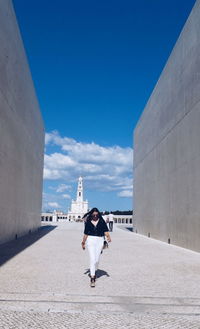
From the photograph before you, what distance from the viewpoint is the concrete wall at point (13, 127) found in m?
17.0

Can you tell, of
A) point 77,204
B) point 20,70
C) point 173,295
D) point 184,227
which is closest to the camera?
point 173,295

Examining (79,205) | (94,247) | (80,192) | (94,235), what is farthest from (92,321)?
(80,192)

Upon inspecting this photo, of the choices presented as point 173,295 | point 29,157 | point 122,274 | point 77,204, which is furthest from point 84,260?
point 77,204

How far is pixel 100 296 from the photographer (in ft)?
22.7

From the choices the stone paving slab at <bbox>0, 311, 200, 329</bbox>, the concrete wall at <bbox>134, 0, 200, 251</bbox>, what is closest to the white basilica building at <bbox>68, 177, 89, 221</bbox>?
the concrete wall at <bbox>134, 0, 200, 251</bbox>

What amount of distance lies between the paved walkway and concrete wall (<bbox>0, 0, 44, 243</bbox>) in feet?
23.2

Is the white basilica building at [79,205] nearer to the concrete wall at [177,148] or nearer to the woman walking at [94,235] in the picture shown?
the concrete wall at [177,148]

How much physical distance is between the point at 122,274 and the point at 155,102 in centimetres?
1991

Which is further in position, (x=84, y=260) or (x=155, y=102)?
(x=155, y=102)

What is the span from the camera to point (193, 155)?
661 inches

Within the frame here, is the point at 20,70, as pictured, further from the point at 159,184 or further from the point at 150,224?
the point at 150,224

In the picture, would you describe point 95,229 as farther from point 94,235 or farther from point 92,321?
point 92,321

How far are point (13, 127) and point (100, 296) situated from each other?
14481 mm

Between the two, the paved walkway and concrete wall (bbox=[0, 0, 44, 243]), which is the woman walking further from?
concrete wall (bbox=[0, 0, 44, 243])
